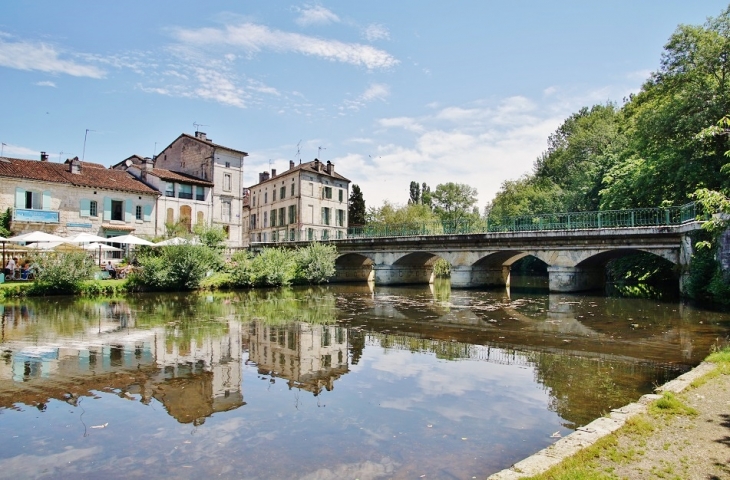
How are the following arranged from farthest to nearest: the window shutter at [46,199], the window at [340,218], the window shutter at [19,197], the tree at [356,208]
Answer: the tree at [356,208]
the window at [340,218]
the window shutter at [46,199]
the window shutter at [19,197]

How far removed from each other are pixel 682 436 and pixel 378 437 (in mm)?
3224

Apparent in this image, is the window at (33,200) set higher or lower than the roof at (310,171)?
lower

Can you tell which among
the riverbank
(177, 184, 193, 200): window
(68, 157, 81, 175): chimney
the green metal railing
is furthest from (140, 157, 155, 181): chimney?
the riverbank

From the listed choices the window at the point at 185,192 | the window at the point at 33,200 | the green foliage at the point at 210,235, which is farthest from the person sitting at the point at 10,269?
the window at the point at 185,192

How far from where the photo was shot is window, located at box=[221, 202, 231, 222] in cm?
4269

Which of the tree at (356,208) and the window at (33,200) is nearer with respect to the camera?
the window at (33,200)

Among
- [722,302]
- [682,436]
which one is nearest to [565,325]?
[722,302]

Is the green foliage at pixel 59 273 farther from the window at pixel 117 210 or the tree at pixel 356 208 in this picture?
the tree at pixel 356 208

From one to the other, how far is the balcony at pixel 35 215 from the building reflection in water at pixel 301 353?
24549 mm

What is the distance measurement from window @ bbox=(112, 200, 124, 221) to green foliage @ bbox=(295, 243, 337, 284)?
14.3 m

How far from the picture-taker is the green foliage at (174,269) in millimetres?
25047

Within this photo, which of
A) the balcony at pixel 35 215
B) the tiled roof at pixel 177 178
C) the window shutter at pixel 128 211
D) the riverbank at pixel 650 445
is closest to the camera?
the riverbank at pixel 650 445

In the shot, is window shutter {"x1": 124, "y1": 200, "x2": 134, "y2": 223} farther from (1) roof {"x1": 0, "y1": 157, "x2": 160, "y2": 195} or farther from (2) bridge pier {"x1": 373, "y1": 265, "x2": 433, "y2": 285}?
(2) bridge pier {"x1": 373, "y1": 265, "x2": 433, "y2": 285}

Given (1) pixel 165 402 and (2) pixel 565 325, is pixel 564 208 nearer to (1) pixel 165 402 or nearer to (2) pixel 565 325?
(2) pixel 565 325
